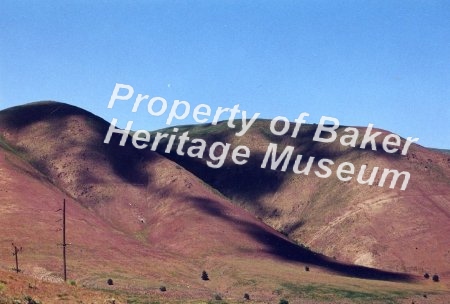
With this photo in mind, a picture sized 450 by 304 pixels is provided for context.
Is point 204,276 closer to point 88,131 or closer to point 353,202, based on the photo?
point 353,202

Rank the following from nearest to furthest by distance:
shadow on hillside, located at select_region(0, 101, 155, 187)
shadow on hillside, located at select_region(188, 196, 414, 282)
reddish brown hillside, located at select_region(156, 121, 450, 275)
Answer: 1. shadow on hillside, located at select_region(188, 196, 414, 282)
2. reddish brown hillside, located at select_region(156, 121, 450, 275)
3. shadow on hillside, located at select_region(0, 101, 155, 187)

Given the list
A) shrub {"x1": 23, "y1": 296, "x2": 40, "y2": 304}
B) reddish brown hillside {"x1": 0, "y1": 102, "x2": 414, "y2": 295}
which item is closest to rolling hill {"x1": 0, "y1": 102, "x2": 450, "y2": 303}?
reddish brown hillside {"x1": 0, "y1": 102, "x2": 414, "y2": 295}

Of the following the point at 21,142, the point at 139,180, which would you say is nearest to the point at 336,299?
the point at 139,180

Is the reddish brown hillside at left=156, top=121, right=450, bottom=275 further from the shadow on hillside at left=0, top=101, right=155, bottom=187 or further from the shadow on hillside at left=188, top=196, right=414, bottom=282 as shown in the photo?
the shadow on hillside at left=0, top=101, right=155, bottom=187

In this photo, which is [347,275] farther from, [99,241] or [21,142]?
[21,142]

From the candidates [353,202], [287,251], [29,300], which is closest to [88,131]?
[287,251]

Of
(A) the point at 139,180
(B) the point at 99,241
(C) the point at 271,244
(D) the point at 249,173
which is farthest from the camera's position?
(D) the point at 249,173

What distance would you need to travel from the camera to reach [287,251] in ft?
372

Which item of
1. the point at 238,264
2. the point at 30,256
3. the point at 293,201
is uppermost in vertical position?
the point at 293,201

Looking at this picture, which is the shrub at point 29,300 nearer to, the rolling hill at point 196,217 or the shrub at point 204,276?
the rolling hill at point 196,217

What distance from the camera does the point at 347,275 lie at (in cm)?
10281

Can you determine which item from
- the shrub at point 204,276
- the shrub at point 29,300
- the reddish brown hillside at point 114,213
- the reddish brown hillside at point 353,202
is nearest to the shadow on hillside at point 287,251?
the reddish brown hillside at point 114,213

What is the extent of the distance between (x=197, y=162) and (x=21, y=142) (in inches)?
2305

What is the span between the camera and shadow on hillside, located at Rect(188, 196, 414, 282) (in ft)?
344
